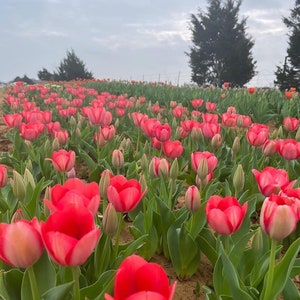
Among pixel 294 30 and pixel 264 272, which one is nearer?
pixel 264 272

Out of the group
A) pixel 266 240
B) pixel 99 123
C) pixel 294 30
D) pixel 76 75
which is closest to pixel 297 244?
pixel 266 240

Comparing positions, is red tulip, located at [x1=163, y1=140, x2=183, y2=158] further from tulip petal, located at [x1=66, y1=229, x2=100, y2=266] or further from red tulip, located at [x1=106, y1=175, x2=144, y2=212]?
tulip petal, located at [x1=66, y1=229, x2=100, y2=266]

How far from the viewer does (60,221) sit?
95 cm

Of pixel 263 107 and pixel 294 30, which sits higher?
pixel 294 30

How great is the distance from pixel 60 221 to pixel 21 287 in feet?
1.31

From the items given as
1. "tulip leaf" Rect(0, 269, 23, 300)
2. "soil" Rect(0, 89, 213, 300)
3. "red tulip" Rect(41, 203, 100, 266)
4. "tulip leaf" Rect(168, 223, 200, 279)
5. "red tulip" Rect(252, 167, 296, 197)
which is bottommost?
"soil" Rect(0, 89, 213, 300)

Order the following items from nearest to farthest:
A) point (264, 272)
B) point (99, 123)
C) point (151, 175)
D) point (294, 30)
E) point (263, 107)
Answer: point (264, 272) → point (151, 175) → point (99, 123) → point (263, 107) → point (294, 30)

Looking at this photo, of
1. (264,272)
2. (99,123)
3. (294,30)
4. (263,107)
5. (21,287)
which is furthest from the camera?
(294,30)

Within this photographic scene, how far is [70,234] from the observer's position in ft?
3.19

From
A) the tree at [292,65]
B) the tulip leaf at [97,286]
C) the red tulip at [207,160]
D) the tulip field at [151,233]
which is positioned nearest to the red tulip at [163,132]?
the tulip field at [151,233]

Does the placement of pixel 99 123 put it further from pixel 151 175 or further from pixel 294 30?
pixel 294 30

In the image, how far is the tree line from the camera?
41688 millimetres

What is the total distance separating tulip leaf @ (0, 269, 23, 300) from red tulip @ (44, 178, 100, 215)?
296 millimetres

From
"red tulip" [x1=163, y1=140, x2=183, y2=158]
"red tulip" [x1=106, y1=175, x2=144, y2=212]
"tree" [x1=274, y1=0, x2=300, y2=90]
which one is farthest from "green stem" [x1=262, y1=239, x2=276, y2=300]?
"tree" [x1=274, y1=0, x2=300, y2=90]
